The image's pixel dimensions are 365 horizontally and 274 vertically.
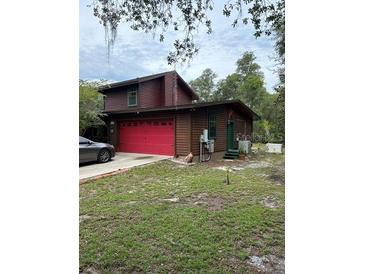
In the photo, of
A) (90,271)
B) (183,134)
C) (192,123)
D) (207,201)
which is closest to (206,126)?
(192,123)

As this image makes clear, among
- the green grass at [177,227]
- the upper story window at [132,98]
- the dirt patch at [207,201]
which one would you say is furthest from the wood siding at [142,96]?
the dirt patch at [207,201]

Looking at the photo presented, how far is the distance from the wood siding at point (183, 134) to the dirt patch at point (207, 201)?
4.82 m

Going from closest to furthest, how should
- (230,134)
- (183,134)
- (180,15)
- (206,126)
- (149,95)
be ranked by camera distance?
1. (180,15)
2. (183,134)
3. (206,126)
4. (230,134)
5. (149,95)

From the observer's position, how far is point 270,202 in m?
3.93

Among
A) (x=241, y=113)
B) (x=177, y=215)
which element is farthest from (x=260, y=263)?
(x=241, y=113)

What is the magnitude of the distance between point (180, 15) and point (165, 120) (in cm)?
811

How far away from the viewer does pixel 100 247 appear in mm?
2373

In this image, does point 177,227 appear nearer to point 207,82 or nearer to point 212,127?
Answer: point 207,82

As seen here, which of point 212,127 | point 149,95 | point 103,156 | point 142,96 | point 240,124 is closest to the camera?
point 103,156

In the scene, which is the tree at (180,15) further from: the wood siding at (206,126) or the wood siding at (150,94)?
the wood siding at (150,94)

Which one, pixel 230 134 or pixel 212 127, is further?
pixel 230 134
